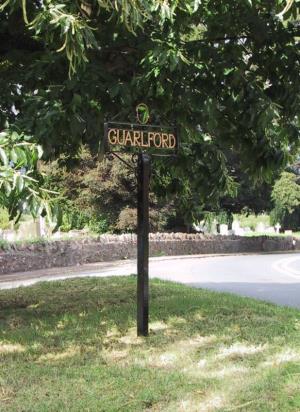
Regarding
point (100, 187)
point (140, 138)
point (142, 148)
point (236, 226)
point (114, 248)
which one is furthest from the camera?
point (236, 226)

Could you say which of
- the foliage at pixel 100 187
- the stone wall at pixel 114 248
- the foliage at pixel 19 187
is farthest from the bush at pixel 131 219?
the foliage at pixel 19 187

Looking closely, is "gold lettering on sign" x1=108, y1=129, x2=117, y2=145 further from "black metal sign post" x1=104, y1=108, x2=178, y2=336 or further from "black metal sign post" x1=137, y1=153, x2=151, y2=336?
"black metal sign post" x1=137, y1=153, x2=151, y2=336

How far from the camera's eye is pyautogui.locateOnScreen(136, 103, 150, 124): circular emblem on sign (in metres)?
6.25

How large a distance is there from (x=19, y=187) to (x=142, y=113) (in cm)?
310

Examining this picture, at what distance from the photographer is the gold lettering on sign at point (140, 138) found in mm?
6082

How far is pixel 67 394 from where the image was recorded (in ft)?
16.0

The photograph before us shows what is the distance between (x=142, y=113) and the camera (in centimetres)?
632

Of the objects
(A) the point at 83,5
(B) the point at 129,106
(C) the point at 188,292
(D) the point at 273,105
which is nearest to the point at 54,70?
(B) the point at 129,106

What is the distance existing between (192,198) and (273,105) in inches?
154

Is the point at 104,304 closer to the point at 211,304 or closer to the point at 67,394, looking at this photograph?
the point at 211,304

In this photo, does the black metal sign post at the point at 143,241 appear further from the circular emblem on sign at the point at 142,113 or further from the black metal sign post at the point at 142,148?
the circular emblem on sign at the point at 142,113

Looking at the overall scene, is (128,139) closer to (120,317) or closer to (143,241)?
(143,241)

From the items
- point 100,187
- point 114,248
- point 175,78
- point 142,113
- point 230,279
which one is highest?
point 100,187

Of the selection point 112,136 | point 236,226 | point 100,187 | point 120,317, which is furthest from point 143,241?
point 236,226
